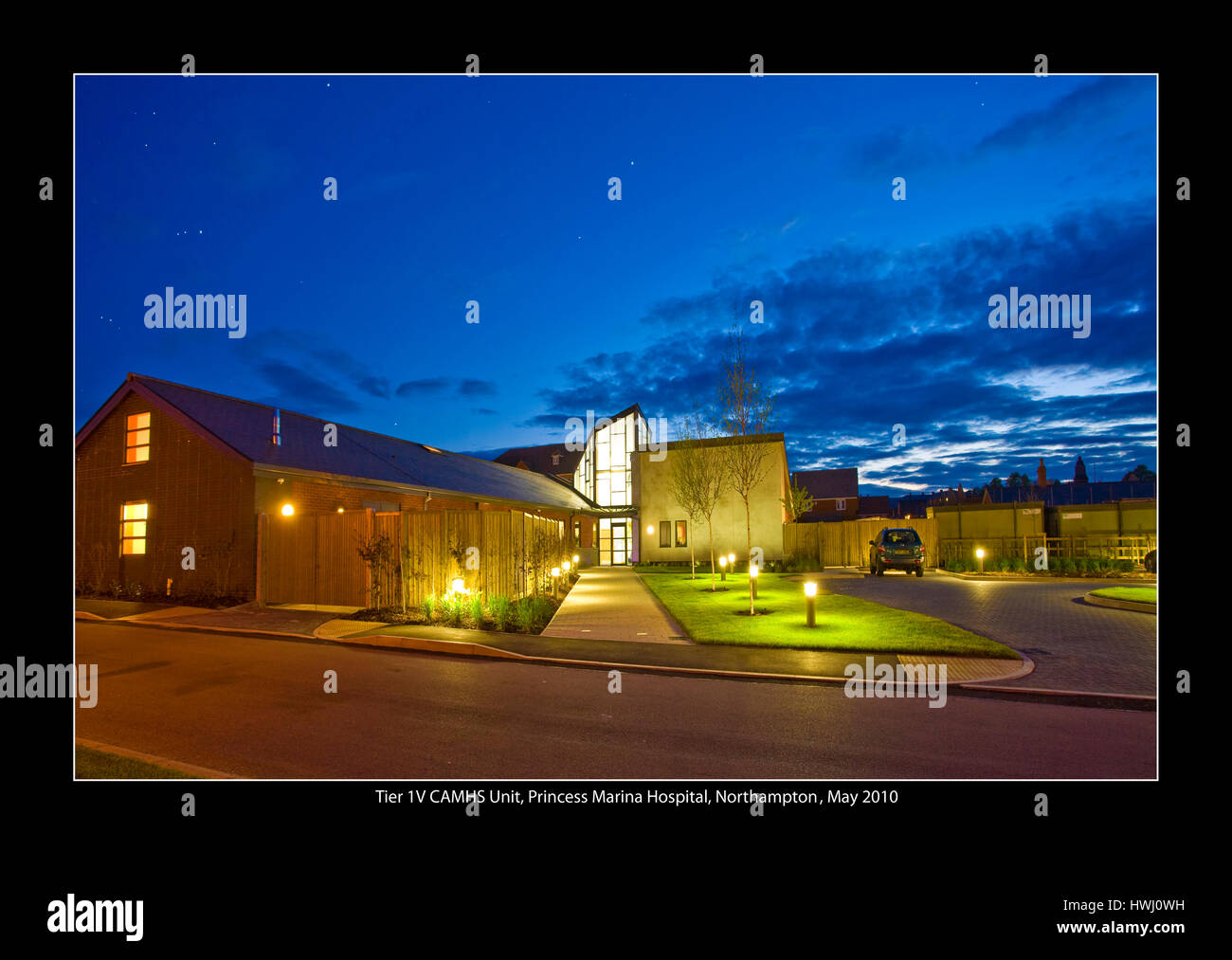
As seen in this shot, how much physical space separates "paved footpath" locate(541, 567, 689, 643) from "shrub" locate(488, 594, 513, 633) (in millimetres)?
853

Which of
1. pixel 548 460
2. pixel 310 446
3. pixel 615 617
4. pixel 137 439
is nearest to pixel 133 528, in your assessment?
pixel 137 439

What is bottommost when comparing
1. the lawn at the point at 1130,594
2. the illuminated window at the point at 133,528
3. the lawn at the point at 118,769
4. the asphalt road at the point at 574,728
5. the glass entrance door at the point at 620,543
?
the glass entrance door at the point at 620,543

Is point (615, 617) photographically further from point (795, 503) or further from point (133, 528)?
point (795, 503)

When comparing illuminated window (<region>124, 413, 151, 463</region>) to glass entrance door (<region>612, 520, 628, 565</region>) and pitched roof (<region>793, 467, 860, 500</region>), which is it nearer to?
glass entrance door (<region>612, 520, 628, 565</region>)

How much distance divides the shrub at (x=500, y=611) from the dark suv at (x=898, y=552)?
704 inches

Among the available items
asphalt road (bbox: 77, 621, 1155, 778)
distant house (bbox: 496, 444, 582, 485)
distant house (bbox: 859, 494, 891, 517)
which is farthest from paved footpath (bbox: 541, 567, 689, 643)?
distant house (bbox: 859, 494, 891, 517)

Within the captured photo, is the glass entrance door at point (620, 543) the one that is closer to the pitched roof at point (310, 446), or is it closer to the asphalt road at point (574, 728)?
the pitched roof at point (310, 446)

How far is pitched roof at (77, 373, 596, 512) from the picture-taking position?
740 inches

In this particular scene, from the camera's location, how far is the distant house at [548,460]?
4475 centimetres

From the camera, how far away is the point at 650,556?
3628 centimetres

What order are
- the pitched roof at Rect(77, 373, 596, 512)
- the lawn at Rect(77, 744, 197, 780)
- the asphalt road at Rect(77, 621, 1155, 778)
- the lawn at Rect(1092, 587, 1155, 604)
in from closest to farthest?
the lawn at Rect(77, 744, 197, 780), the asphalt road at Rect(77, 621, 1155, 778), the lawn at Rect(1092, 587, 1155, 604), the pitched roof at Rect(77, 373, 596, 512)

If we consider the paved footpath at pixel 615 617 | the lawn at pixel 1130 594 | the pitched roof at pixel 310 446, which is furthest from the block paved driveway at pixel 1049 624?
the pitched roof at pixel 310 446

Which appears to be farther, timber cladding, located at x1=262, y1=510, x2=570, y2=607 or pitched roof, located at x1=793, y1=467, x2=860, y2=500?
pitched roof, located at x1=793, y1=467, x2=860, y2=500

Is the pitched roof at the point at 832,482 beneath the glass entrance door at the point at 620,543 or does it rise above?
above
